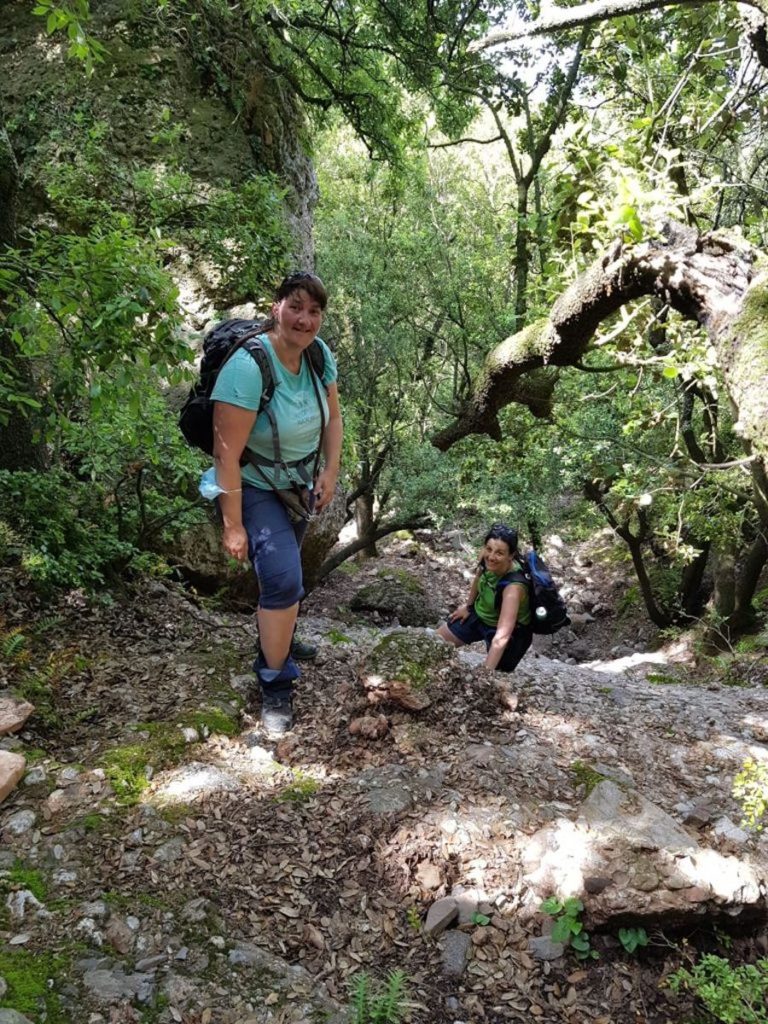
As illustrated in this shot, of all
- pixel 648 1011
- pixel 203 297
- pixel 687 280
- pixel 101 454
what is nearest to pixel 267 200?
pixel 203 297

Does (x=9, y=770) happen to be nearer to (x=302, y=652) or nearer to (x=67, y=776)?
(x=67, y=776)

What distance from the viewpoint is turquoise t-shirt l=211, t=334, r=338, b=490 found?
9.95ft

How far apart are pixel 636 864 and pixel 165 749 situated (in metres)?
2.29

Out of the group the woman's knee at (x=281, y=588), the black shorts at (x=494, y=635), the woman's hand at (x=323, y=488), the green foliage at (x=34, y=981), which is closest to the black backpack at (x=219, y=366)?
the woman's hand at (x=323, y=488)

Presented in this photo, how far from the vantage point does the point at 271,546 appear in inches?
133

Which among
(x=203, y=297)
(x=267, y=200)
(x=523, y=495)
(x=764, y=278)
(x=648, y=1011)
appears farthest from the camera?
(x=523, y=495)

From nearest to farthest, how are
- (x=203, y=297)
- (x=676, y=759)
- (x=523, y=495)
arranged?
(x=676, y=759), (x=203, y=297), (x=523, y=495)

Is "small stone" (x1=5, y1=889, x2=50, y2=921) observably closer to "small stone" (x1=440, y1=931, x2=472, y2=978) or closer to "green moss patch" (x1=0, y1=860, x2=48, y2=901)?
"green moss patch" (x1=0, y1=860, x2=48, y2=901)

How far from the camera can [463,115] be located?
10328 millimetres

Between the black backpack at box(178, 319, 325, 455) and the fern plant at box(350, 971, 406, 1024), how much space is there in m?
2.48

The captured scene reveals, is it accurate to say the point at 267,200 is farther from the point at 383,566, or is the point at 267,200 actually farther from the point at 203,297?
the point at 383,566

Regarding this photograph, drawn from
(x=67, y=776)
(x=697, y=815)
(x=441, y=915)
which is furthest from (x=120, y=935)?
(x=697, y=815)

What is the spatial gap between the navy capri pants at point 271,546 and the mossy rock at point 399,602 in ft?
28.2

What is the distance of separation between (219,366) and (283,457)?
1.89 ft
